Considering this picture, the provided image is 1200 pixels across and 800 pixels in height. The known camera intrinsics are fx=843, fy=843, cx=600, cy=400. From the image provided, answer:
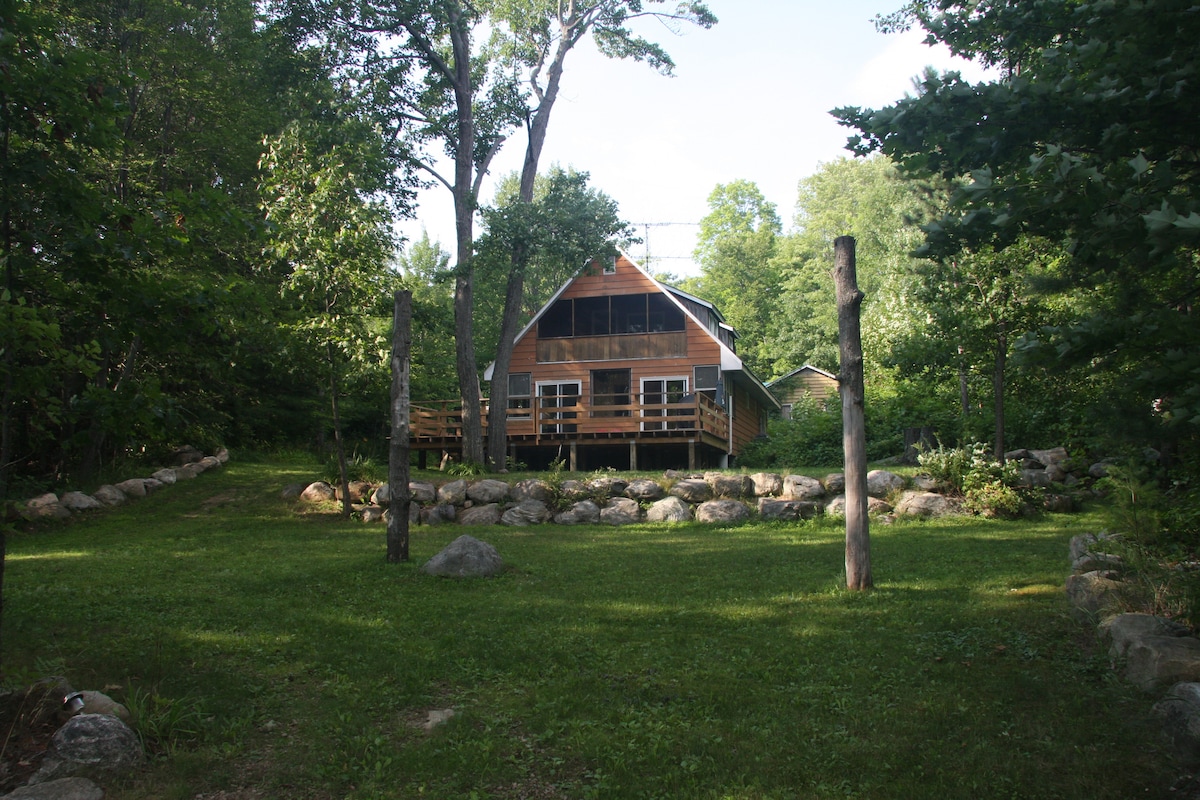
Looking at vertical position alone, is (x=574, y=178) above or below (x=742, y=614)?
above

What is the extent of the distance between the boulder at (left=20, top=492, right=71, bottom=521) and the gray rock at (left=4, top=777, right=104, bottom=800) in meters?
12.7

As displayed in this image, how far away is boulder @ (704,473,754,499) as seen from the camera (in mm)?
16141

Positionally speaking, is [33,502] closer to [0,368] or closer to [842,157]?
[0,368]

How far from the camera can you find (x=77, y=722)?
457 centimetres

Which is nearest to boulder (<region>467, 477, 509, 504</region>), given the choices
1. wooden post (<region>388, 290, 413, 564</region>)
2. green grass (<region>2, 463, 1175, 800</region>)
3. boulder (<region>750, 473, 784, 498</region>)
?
boulder (<region>750, 473, 784, 498</region>)

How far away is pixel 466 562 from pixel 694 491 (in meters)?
7.35

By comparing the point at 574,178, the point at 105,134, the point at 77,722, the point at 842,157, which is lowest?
the point at 77,722

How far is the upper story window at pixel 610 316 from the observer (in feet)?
86.5

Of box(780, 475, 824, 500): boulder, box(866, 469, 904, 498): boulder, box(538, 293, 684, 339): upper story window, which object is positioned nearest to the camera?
box(866, 469, 904, 498): boulder

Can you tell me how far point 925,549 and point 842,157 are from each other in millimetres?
46501

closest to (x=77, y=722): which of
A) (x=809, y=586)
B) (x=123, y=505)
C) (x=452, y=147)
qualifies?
(x=809, y=586)

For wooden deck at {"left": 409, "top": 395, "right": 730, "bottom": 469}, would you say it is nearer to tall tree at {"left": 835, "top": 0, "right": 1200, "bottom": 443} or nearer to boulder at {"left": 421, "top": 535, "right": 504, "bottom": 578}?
boulder at {"left": 421, "top": 535, "right": 504, "bottom": 578}

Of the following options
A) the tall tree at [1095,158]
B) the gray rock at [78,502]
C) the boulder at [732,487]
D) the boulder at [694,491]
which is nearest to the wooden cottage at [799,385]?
the boulder at [732,487]

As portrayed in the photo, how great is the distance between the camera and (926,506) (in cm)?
1412
